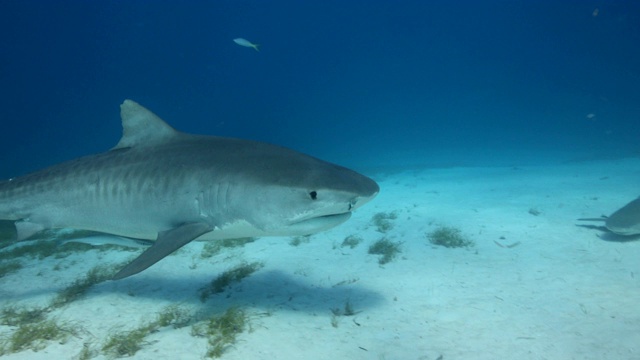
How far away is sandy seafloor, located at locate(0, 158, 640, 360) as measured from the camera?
125 inches

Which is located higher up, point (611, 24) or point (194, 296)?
point (611, 24)

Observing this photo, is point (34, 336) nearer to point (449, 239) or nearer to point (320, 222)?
point (320, 222)

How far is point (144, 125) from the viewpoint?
14.9 ft

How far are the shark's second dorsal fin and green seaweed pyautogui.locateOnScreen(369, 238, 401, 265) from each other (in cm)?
422

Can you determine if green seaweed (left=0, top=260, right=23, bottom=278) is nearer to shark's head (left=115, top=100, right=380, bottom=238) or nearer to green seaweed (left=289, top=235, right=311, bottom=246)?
shark's head (left=115, top=100, right=380, bottom=238)

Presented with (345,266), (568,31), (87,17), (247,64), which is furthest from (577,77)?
(87,17)

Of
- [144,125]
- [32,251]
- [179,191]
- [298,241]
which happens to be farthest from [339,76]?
[179,191]

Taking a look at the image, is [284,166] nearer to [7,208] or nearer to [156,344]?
[156,344]

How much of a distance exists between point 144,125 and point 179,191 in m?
1.37

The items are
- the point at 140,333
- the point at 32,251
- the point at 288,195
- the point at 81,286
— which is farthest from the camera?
the point at 32,251

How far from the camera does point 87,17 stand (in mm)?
78500

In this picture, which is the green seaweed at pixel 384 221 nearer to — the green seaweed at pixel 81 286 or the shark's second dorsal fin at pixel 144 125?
the shark's second dorsal fin at pixel 144 125

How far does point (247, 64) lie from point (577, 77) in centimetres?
10361

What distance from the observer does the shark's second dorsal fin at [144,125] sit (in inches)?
178
